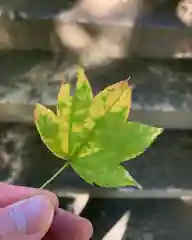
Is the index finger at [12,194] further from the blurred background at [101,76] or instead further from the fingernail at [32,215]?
the blurred background at [101,76]

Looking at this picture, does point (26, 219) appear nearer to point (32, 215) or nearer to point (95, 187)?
point (32, 215)

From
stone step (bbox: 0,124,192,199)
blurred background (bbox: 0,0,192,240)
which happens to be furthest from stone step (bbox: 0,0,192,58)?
stone step (bbox: 0,124,192,199)

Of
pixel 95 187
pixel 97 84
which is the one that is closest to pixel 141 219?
pixel 95 187

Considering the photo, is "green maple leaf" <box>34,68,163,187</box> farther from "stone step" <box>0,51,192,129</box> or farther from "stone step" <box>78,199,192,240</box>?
"stone step" <box>78,199,192,240</box>

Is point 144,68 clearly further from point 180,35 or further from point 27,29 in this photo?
point 27,29

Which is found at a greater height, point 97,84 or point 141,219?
point 97,84
